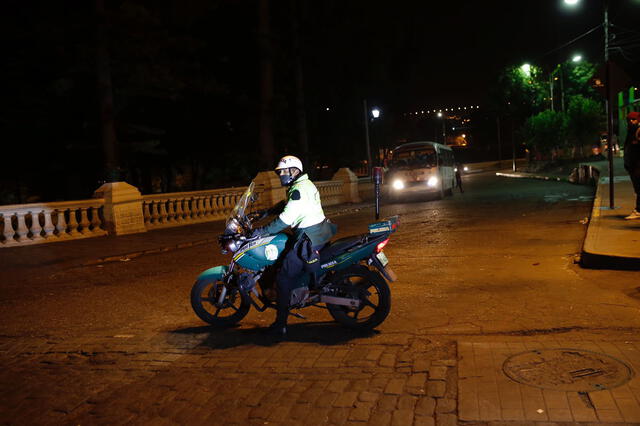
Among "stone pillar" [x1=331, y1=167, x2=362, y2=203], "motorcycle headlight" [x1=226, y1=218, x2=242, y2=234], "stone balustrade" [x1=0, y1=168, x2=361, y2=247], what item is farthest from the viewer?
"stone pillar" [x1=331, y1=167, x2=362, y2=203]

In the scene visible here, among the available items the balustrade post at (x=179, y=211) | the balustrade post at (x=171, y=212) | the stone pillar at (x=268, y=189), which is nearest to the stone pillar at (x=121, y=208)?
the balustrade post at (x=171, y=212)

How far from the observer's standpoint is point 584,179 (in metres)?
31.4

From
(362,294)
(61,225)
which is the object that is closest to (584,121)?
(61,225)

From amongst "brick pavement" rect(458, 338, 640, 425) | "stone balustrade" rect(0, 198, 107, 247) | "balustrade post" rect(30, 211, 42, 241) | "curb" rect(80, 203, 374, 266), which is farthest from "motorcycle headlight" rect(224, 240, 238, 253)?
"balustrade post" rect(30, 211, 42, 241)

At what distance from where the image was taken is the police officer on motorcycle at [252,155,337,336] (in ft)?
18.6

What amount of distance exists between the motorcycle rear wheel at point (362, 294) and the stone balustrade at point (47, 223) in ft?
38.3

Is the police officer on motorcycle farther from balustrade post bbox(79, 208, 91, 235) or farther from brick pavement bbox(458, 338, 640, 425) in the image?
balustrade post bbox(79, 208, 91, 235)

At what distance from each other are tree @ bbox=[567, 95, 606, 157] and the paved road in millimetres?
40185

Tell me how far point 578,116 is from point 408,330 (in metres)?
45.3

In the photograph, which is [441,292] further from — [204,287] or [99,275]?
[99,275]

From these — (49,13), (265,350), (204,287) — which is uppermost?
(49,13)

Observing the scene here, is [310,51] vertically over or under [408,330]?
over

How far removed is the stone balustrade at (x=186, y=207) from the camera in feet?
59.3

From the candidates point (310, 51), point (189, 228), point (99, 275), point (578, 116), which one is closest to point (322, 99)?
point (310, 51)
